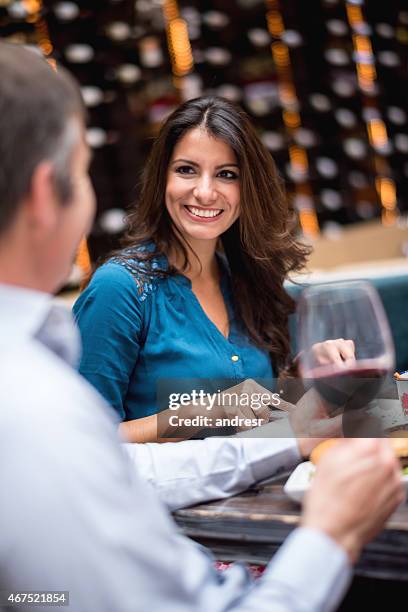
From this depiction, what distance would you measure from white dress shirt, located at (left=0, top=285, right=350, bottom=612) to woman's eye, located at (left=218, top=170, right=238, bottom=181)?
1.25 meters

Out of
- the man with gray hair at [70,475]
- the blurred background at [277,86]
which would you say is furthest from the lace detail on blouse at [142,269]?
the blurred background at [277,86]

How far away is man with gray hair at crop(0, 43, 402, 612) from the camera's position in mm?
643

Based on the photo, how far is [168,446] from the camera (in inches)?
49.2

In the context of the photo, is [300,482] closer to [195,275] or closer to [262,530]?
[262,530]

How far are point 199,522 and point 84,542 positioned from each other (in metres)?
0.50

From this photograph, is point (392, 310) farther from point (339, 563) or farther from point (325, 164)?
point (325, 164)

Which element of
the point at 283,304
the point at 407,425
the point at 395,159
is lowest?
the point at 395,159

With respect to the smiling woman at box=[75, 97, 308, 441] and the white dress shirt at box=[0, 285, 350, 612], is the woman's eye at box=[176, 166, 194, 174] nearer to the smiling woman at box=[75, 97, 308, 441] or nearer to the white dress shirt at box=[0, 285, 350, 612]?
the smiling woman at box=[75, 97, 308, 441]

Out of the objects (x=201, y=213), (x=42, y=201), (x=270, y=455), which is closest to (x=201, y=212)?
(x=201, y=213)

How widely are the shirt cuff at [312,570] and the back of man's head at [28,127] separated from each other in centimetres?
41

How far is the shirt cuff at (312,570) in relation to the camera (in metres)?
0.71

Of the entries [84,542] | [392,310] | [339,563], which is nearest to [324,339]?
[339,563]

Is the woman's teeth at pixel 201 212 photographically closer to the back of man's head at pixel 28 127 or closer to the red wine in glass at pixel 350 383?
the red wine in glass at pixel 350 383

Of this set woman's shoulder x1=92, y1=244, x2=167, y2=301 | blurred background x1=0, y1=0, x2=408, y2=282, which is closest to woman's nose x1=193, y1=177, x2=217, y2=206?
woman's shoulder x1=92, y1=244, x2=167, y2=301
